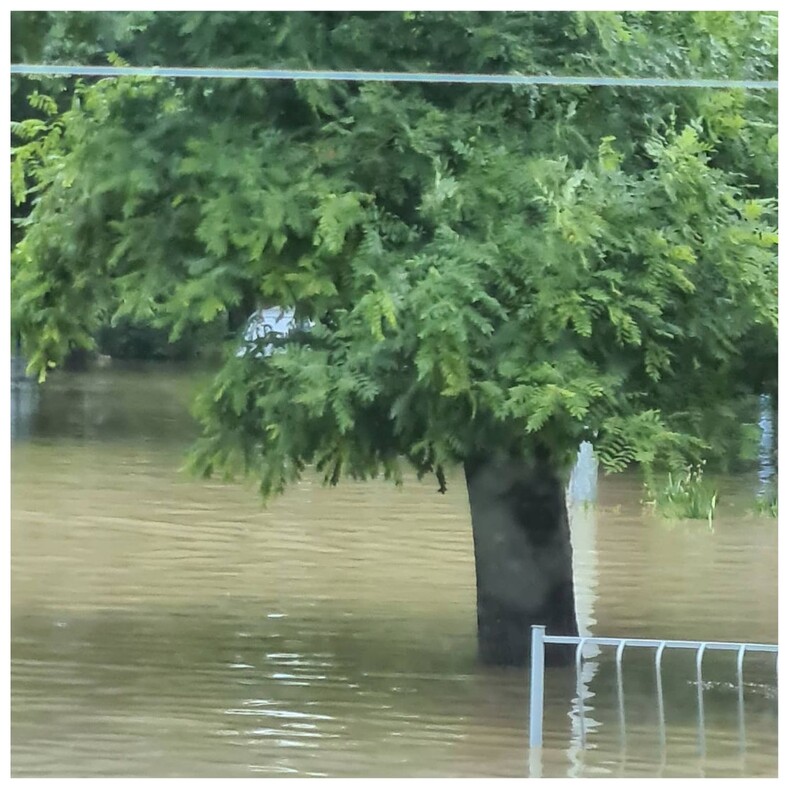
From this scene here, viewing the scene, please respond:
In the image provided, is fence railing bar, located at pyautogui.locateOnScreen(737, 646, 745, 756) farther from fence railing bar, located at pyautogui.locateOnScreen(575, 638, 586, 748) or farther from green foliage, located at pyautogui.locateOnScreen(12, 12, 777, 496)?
green foliage, located at pyautogui.locateOnScreen(12, 12, 777, 496)

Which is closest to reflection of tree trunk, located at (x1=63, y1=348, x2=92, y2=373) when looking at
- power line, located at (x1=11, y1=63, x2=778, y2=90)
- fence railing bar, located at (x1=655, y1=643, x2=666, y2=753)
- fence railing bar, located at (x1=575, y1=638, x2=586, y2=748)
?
power line, located at (x1=11, y1=63, x2=778, y2=90)

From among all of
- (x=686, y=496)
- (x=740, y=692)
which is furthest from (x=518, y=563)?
(x=740, y=692)

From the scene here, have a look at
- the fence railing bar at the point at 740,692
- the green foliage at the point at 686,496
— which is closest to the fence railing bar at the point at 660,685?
the fence railing bar at the point at 740,692

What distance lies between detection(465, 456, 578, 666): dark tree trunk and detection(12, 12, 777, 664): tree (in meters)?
0.08

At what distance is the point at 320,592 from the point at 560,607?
58 centimetres

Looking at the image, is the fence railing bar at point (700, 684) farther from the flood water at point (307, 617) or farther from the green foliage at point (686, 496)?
the green foliage at point (686, 496)

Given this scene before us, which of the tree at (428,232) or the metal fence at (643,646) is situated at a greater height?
the tree at (428,232)

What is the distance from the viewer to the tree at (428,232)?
2.60 meters

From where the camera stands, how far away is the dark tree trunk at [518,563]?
2.77m

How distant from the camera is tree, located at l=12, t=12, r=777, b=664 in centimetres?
260

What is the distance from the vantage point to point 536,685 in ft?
8.93

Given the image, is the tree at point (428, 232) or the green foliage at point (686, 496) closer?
the tree at point (428, 232)

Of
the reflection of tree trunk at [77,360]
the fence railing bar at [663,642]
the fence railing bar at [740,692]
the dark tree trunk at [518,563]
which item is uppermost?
the reflection of tree trunk at [77,360]

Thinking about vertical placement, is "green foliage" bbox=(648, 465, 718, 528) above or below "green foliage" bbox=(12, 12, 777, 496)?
below
